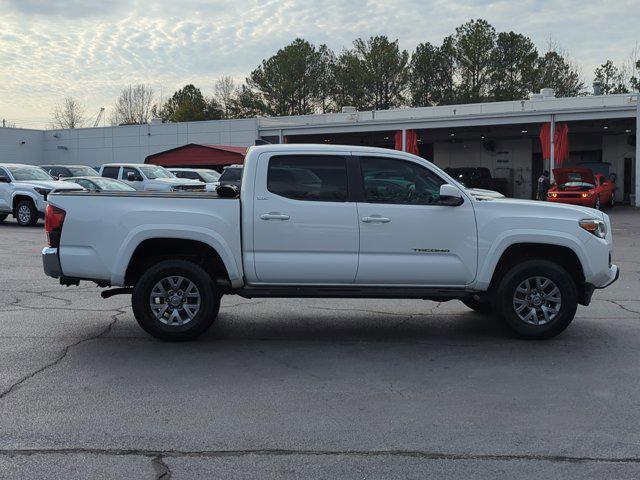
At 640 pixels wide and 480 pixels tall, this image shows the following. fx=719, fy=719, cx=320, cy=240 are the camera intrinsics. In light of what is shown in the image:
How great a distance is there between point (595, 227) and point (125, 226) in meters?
4.76

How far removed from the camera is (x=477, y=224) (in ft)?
23.7

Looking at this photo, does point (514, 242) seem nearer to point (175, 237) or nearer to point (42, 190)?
point (175, 237)

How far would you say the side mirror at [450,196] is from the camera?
7.07m

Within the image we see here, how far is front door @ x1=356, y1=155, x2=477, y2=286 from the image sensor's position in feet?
23.5

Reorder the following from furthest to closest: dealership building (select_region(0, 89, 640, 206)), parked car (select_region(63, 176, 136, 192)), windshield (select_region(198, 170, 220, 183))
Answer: dealership building (select_region(0, 89, 640, 206)) < windshield (select_region(198, 170, 220, 183)) < parked car (select_region(63, 176, 136, 192))

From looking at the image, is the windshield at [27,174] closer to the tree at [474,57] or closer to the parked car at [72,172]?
the parked car at [72,172]

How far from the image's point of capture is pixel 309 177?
7.32m

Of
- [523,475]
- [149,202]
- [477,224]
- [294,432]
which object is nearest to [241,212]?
[149,202]

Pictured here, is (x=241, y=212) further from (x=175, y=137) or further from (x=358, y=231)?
(x=175, y=137)

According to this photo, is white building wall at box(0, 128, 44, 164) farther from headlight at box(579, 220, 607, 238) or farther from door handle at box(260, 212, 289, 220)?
headlight at box(579, 220, 607, 238)

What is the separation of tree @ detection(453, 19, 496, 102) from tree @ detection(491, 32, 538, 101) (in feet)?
2.87

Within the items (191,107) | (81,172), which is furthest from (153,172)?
(191,107)

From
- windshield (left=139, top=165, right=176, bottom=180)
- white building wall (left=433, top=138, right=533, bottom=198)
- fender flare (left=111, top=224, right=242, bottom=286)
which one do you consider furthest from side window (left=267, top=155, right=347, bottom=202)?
white building wall (left=433, top=138, right=533, bottom=198)

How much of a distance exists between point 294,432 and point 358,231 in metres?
2.75
